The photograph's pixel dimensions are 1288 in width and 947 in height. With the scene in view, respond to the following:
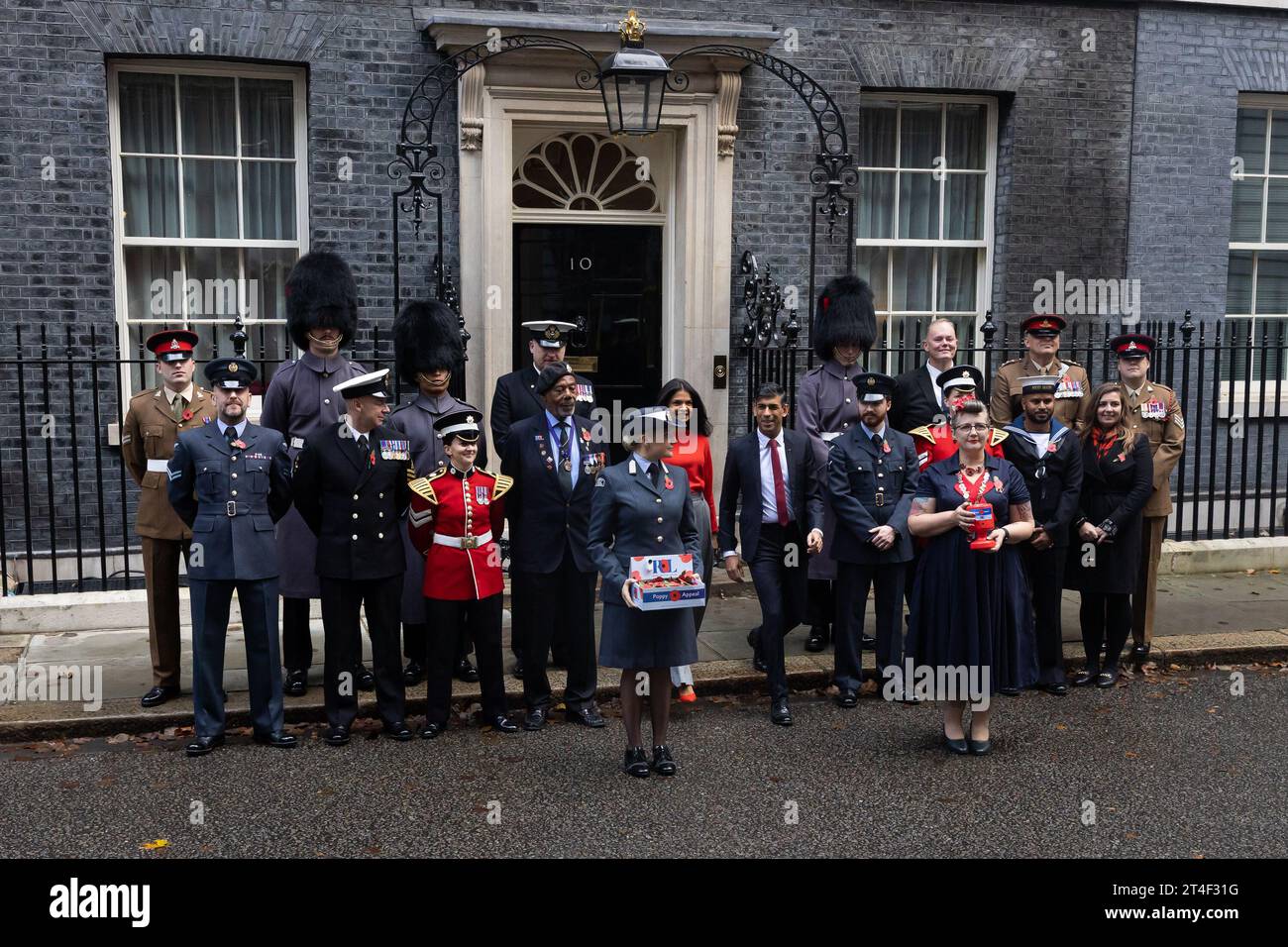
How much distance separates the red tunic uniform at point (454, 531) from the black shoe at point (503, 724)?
68 cm

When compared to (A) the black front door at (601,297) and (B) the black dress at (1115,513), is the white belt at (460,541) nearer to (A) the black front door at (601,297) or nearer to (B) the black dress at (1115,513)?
(B) the black dress at (1115,513)

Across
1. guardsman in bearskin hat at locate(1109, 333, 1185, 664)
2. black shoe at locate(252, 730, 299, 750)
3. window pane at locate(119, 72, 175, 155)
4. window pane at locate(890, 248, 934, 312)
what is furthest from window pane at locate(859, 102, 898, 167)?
black shoe at locate(252, 730, 299, 750)

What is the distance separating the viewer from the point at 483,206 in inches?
403

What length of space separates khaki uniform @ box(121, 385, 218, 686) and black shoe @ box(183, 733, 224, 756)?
2.61 ft

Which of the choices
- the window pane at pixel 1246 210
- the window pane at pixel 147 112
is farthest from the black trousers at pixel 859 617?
the window pane at pixel 1246 210

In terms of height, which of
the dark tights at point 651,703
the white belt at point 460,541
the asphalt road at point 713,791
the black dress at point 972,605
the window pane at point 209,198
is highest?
the window pane at point 209,198

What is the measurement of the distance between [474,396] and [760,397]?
337cm

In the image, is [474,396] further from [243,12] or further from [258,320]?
[243,12]

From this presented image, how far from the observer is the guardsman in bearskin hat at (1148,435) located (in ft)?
27.5

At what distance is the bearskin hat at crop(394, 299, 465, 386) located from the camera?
309 inches

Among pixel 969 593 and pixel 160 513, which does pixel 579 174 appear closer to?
pixel 160 513

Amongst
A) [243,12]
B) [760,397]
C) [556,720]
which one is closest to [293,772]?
[556,720]

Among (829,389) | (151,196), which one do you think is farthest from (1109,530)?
(151,196)

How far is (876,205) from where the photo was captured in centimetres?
1153
